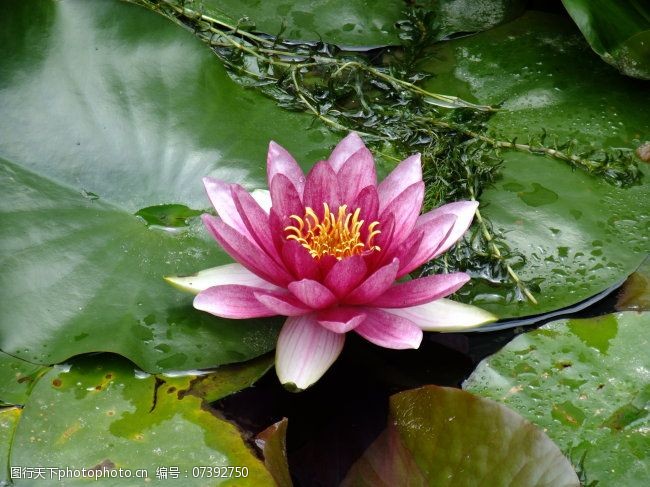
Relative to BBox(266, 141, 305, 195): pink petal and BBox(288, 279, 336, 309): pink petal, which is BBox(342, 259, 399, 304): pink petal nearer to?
BBox(288, 279, 336, 309): pink petal

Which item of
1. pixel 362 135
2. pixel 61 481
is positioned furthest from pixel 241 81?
pixel 61 481

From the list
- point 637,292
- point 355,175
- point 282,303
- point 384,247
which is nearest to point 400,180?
point 355,175

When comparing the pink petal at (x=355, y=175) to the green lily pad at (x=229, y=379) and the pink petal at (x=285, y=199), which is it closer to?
the pink petal at (x=285, y=199)

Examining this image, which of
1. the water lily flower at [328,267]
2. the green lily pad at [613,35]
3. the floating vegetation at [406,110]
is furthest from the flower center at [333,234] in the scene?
the green lily pad at [613,35]

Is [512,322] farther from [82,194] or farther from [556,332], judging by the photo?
[82,194]

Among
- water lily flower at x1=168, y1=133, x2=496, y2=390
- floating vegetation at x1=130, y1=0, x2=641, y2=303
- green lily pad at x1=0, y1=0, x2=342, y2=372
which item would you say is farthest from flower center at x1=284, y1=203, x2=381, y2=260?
floating vegetation at x1=130, y1=0, x2=641, y2=303

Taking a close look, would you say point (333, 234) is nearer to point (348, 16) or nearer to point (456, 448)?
point (456, 448)
